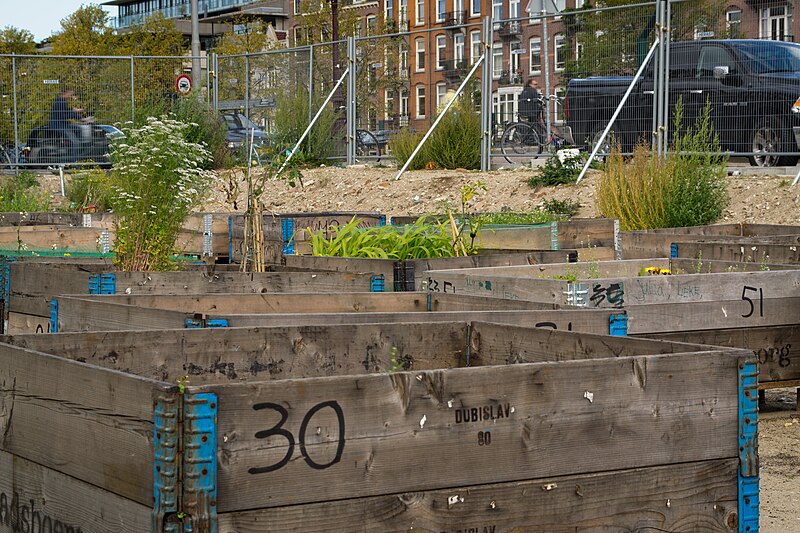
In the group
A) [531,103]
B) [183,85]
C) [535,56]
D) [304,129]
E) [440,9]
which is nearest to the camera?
[531,103]

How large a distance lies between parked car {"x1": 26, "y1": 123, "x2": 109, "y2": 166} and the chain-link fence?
105 mm

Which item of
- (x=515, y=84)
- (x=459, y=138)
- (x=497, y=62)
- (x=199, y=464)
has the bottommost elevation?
(x=199, y=464)

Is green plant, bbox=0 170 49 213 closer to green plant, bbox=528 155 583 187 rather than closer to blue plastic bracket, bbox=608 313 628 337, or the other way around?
green plant, bbox=528 155 583 187

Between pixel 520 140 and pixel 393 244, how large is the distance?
35.6 ft

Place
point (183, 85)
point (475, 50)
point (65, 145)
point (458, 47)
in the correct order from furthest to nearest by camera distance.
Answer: point (183, 85) < point (65, 145) < point (458, 47) < point (475, 50)

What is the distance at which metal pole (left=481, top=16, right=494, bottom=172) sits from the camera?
19.6m

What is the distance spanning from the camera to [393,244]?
9.23 metres

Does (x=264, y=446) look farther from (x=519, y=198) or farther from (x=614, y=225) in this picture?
(x=519, y=198)

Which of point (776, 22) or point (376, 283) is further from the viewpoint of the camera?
point (776, 22)

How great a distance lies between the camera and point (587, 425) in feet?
11.3

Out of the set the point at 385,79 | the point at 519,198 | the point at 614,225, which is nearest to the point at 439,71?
the point at 385,79

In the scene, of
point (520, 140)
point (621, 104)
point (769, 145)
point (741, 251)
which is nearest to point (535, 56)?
point (520, 140)

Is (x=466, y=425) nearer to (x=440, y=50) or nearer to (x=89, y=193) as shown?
(x=89, y=193)

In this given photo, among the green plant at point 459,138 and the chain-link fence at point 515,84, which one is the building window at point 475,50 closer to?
the chain-link fence at point 515,84
